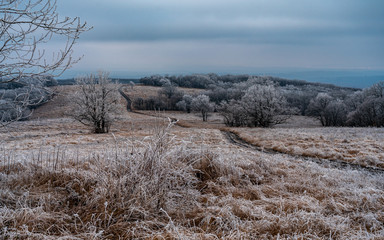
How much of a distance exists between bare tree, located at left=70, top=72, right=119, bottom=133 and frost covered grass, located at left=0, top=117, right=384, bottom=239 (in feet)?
76.3

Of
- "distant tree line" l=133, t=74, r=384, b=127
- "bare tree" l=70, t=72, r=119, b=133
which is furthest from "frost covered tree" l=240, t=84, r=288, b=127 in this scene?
"bare tree" l=70, t=72, r=119, b=133

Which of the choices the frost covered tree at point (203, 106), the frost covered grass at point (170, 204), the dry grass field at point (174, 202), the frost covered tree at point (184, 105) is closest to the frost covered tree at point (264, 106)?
the frost covered tree at point (203, 106)

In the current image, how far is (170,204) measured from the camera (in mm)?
3465

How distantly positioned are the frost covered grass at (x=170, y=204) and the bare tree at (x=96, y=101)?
76.3ft

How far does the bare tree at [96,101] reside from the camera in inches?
1056

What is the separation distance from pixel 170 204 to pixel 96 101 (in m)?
25.1

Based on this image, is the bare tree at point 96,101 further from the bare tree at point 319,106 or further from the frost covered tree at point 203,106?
the bare tree at point 319,106

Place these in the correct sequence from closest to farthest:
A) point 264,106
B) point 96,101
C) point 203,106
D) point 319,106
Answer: point 96,101, point 264,106, point 319,106, point 203,106

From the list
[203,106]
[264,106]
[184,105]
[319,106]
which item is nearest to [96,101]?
[264,106]

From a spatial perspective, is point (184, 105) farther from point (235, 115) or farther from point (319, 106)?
point (319, 106)

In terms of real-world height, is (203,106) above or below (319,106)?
above

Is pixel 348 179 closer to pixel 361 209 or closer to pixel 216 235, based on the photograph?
pixel 361 209

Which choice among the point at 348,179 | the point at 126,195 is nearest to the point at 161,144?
the point at 126,195

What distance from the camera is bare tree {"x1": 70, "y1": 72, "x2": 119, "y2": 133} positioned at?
26.8 metres
